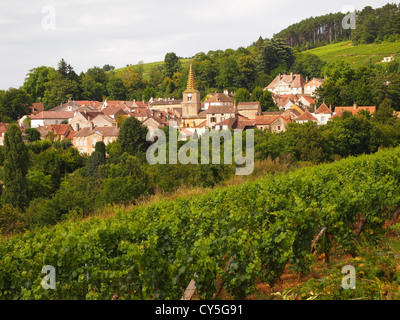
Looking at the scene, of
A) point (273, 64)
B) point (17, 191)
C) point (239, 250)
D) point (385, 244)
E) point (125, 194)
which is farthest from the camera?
point (273, 64)

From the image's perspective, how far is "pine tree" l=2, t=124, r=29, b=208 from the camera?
35.6 m

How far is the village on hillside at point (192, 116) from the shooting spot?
170ft

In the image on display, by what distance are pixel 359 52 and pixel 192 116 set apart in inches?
1966

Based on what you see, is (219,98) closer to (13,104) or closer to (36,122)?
(36,122)

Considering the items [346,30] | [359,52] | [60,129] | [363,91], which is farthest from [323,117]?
[346,30]

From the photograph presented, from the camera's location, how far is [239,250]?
6594 millimetres

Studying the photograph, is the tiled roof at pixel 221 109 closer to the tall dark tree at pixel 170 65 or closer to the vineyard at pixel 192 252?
the vineyard at pixel 192 252

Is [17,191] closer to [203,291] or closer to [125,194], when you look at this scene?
[125,194]

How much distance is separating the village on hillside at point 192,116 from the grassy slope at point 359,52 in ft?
37.3

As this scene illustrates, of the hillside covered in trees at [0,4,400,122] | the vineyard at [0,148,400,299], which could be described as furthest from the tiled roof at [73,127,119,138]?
the vineyard at [0,148,400,299]

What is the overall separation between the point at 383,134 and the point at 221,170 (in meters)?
21.4

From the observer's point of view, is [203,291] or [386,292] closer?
[386,292]
